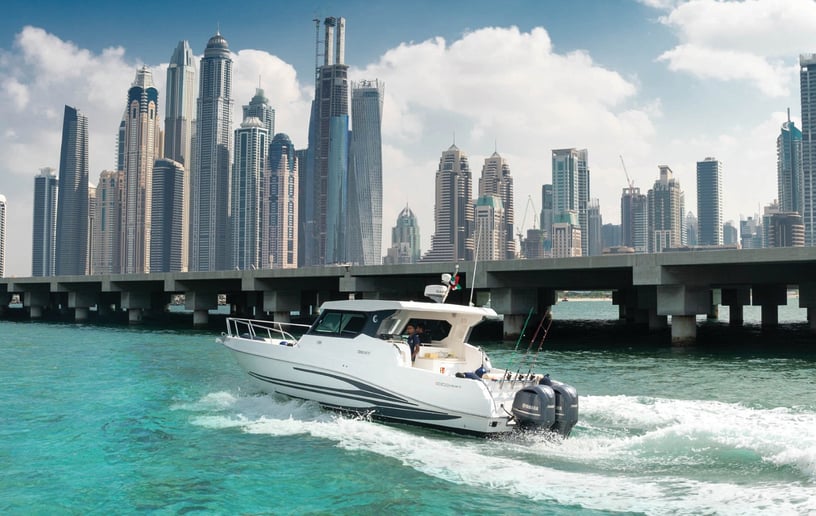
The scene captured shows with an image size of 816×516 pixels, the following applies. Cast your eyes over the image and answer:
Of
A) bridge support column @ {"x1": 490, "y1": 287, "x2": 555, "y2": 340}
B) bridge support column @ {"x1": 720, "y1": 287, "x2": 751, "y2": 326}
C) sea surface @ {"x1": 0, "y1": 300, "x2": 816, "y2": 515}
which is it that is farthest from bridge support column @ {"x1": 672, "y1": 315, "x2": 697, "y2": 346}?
bridge support column @ {"x1": 720, "y1": 287, "x2": 751, "y2": 326}

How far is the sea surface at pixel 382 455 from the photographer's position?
417 inches

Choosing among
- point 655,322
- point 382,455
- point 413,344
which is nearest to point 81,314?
point 655,322

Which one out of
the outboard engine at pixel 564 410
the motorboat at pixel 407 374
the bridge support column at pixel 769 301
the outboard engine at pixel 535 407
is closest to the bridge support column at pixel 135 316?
the motorboat at pixel 407 374

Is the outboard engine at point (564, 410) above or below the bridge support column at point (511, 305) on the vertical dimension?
below

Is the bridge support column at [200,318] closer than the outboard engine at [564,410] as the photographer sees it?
No

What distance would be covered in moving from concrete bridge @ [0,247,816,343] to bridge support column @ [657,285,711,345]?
53mm

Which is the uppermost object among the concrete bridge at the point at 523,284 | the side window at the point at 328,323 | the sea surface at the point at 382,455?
A: the concrete bridge at the point at 523,284

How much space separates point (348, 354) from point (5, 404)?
33.8ft

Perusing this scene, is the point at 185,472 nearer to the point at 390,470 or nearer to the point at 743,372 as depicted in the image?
the point at 390,470

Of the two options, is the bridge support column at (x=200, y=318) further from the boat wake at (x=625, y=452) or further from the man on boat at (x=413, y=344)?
the man on boat at (x=413, y=344)

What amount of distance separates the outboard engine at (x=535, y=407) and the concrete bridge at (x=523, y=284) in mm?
7107

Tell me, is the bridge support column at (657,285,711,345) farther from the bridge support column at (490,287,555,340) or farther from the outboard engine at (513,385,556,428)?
the outboard engine at (513,385,556,428)

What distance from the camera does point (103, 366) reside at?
2844 centimetres

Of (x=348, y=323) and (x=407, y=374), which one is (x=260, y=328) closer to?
(x=348, y=323)
